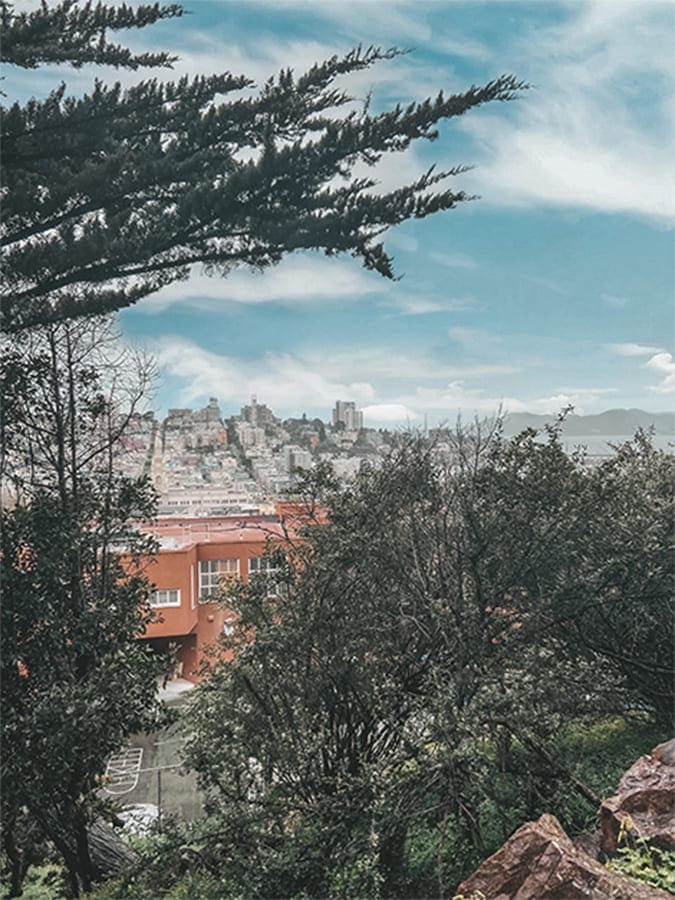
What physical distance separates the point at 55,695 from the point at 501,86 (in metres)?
3.22

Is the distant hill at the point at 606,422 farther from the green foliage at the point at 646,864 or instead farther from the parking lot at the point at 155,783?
the parking lot at the point at 155,783

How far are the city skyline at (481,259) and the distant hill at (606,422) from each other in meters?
0.12

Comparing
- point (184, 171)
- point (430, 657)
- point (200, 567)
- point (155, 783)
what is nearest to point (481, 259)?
point (184, 171)

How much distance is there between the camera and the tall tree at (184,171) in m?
2.58

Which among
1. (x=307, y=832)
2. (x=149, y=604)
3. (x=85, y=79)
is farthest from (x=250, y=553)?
(x=85, y=79)

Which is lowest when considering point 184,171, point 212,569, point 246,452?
point 212,569

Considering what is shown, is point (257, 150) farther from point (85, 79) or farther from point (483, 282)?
point (483, 282)

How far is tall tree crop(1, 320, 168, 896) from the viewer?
2.62m

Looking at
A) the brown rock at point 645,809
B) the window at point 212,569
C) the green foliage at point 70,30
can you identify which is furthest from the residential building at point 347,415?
the brown rock at point 645,809

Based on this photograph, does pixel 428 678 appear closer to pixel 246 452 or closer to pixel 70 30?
pixel 246 452

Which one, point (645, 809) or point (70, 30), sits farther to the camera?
point (70, 30)

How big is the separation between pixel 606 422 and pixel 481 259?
5.56 ft

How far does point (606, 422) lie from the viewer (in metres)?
4.92

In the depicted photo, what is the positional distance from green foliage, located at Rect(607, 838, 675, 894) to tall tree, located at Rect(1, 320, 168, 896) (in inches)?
82.0
